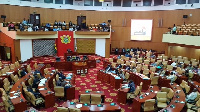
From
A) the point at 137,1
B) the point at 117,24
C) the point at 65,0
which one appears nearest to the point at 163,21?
the point at 137,1

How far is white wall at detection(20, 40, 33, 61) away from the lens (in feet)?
58.9

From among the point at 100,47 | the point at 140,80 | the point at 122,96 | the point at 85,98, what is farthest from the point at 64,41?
the point at 85,98

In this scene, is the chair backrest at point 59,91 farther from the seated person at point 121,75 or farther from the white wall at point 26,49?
the white wall at point 26,49

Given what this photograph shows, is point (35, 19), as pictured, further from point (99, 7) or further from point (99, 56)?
point (99, 56)

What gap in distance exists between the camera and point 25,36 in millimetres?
17859

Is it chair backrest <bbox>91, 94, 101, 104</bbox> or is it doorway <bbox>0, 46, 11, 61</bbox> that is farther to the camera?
doorway <bbox>0, 46, 11, 61</bbox>

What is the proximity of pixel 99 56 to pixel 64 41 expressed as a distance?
14.9 feet

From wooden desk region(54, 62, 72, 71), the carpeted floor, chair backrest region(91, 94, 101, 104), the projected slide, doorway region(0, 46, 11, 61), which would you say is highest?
the projected slide

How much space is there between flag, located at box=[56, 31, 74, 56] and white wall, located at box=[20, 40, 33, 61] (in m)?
3.15

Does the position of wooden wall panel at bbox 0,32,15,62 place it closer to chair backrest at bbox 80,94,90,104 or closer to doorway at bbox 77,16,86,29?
doorway at bbox 77,16,86,29

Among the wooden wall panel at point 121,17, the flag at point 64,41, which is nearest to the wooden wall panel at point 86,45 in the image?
the flag at point 64,41

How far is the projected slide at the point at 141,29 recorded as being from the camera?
78.6 ft

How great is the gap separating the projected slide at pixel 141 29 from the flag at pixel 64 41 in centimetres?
866

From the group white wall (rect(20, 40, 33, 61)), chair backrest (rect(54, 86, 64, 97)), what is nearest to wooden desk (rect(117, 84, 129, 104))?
chair backrest (rect(54, 86, 64, 97))
